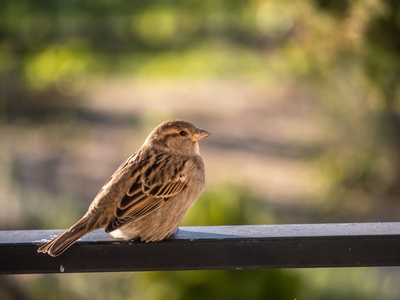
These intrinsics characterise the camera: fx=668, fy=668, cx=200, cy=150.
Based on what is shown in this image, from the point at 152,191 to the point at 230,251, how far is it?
2.40ft

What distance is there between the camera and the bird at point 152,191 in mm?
2648

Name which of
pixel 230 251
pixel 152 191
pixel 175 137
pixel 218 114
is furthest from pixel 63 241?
pixel 218 114

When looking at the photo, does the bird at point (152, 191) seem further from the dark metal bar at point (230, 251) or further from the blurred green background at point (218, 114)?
the blurred green background at point (218, 114)

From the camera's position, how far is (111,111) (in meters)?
12.7

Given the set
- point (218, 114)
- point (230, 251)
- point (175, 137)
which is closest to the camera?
point (230, 251)

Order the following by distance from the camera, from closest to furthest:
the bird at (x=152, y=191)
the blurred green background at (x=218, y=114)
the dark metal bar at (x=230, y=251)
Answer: the dark metal bar at (x=230, y=251) < the bird at (x=152, y=191) < the blurred green background at (x=218, y=114)

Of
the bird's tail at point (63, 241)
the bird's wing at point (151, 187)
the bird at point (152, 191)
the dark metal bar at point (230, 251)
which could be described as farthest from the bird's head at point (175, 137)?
the dark metal bar at point (230, 251)

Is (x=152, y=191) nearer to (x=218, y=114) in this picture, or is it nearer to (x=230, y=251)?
(x=230, y=251)

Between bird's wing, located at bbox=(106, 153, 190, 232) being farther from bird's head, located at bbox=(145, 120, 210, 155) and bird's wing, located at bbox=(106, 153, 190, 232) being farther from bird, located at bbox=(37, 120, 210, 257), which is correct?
bird's head, located at bbox=(145, 120, 210, 155)

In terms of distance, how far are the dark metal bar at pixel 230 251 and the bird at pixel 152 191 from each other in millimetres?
182

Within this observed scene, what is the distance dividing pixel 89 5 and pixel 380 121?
495 cm

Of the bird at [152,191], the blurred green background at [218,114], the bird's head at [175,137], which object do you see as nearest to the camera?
the bird at [152,191]

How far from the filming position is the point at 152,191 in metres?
2.83

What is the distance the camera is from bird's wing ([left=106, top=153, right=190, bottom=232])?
273 cm
